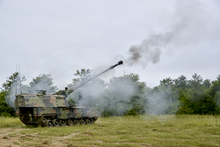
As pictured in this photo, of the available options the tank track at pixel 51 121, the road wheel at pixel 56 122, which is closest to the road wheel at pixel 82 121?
the tank track at pixel 51 121

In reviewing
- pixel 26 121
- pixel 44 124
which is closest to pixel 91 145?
pixel 44 124

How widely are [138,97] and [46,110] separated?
11411 millimetres

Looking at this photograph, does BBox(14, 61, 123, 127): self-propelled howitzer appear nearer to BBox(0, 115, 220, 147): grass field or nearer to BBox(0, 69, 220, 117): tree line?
BBox(0, 115, 220, 147): grass field

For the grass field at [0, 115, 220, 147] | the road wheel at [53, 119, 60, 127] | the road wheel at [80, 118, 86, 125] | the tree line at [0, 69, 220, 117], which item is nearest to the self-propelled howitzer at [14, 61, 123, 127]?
the road wheel at [53, 119, 60, 127]

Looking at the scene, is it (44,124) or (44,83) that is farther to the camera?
(44,83)

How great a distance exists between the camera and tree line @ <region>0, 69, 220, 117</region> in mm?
21125

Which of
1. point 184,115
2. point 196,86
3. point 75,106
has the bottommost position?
point 184,115

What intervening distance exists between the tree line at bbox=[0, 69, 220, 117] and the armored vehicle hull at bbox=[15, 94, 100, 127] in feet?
20.6

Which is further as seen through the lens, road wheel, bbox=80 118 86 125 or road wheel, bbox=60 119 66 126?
road wheel, bbox=80 118 86 125

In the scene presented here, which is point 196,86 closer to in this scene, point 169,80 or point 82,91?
point 169,80

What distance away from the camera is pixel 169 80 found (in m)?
23.8

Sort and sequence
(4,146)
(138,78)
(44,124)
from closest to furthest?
(4,146) → (44,124) → (138,78)

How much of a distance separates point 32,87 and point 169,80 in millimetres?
19333

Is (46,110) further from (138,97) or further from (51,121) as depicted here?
(138,97)
